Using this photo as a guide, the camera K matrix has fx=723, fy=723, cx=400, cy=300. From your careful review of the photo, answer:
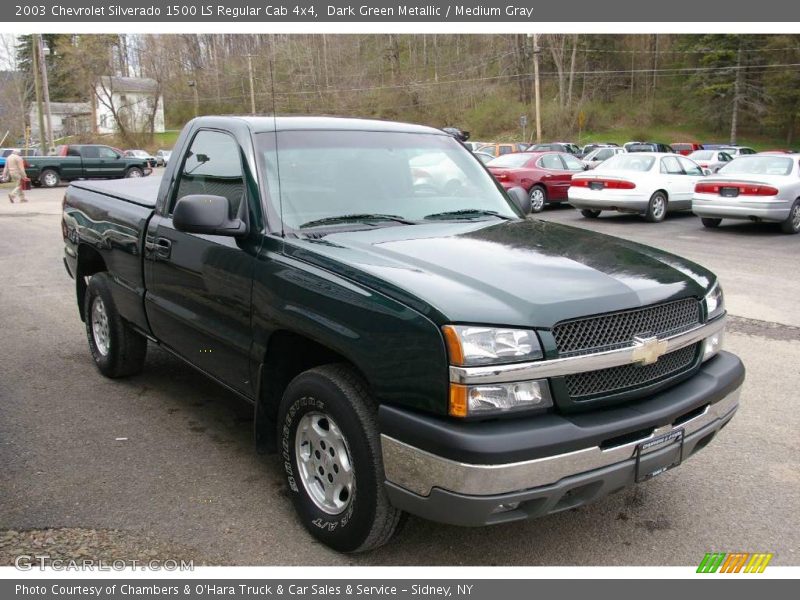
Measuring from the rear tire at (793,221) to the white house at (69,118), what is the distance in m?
64.4

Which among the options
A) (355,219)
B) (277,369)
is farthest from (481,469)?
(355,219)

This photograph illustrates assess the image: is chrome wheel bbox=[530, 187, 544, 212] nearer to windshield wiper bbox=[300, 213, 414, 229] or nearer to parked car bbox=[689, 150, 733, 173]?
parked car bbox=[689, 150, 733, 173]

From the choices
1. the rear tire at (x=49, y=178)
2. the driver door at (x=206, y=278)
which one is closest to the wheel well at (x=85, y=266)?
the driver door at (x=206, y=278)

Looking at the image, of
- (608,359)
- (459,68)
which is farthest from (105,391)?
(459,68)

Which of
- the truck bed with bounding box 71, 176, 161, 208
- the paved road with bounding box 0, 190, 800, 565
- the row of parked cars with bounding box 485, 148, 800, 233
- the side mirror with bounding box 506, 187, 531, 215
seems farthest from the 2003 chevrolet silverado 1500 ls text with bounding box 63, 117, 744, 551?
the row of parked cars with bounding box 485, 148, 800, 233

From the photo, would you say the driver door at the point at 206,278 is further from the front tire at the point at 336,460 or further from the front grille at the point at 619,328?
the front grille at the point at 619,328

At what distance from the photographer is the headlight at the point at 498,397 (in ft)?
8.46

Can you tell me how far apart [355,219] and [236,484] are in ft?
5.07

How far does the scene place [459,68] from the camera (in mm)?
81500

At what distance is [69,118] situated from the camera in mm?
73188

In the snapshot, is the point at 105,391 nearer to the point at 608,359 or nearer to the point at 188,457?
the point at 188,457

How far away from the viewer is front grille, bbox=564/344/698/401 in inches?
110

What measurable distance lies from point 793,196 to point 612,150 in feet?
57.5

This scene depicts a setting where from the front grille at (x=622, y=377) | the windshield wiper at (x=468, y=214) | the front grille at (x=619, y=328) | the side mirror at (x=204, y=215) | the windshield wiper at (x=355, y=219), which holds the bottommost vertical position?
the front grille at (x=622, y=377)
